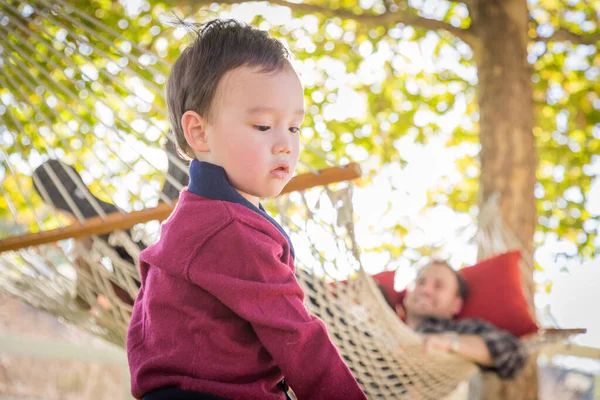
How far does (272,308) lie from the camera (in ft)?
2.75

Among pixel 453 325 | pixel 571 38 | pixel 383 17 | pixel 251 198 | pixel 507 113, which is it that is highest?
pixel 571 38

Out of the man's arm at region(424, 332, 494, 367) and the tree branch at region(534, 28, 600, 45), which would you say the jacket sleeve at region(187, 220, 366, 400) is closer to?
the man's arm at region(424, 332, 494, 367)

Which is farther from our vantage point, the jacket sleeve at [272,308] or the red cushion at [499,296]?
the red cushion at [499,296]

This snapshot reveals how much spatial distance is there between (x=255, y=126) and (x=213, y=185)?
0.09 metres

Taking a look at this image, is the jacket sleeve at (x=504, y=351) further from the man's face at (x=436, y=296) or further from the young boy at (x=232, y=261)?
the young boy at (x=232, y=261)

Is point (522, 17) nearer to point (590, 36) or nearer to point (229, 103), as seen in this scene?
point (590, 36)

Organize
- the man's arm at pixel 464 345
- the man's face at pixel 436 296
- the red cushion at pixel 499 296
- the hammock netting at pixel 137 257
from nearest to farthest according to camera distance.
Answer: the hammock netting at pixel 137 257
the man's arm at pixel 464 345
the red cushion at pixel 499 296
the man's face at pixel 436 296

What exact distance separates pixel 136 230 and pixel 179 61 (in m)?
0.72

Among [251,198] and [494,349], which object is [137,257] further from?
[494,349]

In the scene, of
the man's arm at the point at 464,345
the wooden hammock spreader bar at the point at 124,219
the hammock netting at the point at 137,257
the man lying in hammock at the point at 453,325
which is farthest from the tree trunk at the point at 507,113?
the wooden hammock spreader bar at the point at 124,219

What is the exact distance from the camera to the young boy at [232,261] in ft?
2.73

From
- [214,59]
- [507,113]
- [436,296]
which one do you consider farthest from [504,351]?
[214,59]

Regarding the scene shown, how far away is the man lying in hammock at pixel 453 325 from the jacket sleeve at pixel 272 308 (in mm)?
1028

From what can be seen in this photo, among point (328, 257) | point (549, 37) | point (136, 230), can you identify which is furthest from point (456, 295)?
point (549, 37)
